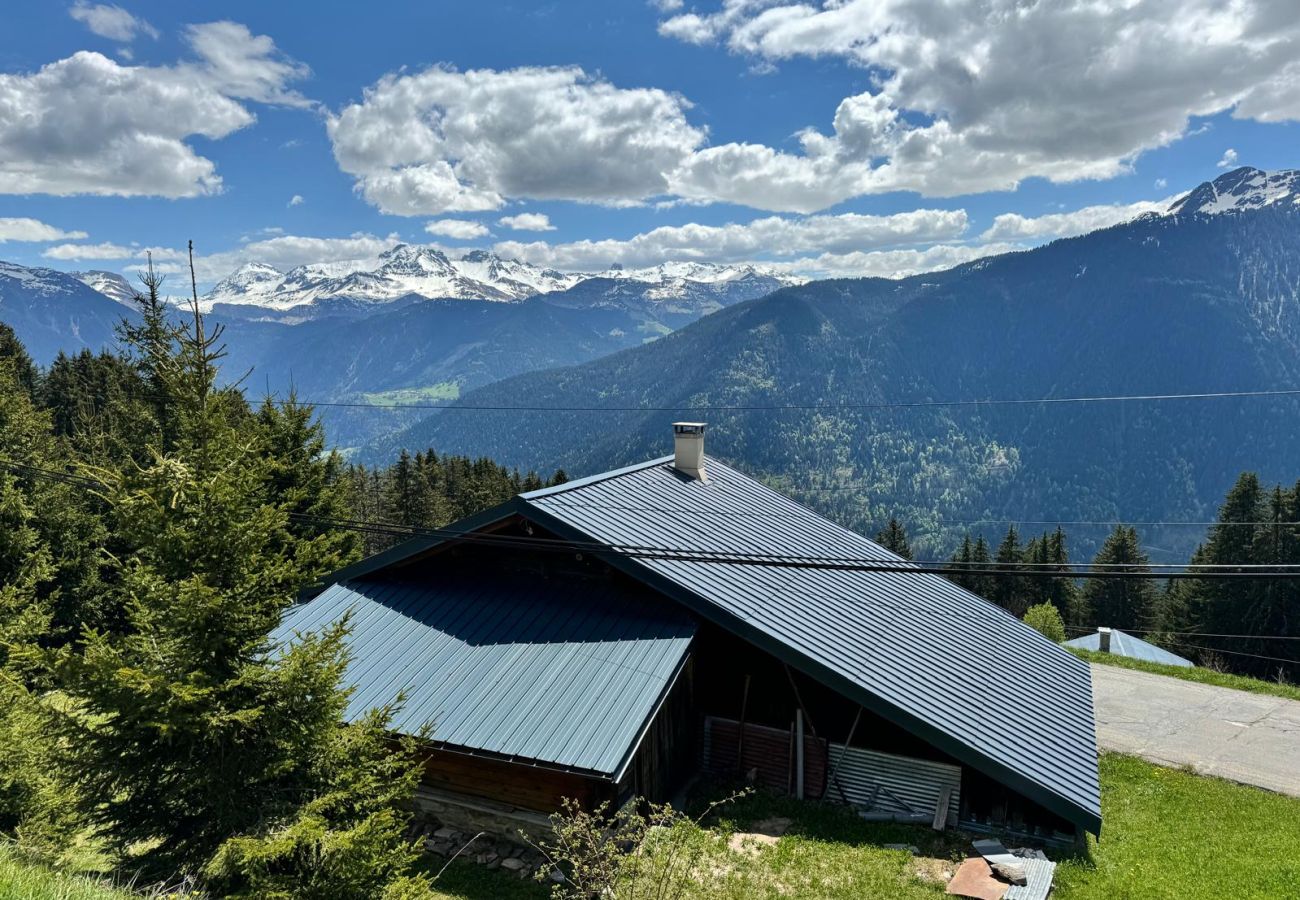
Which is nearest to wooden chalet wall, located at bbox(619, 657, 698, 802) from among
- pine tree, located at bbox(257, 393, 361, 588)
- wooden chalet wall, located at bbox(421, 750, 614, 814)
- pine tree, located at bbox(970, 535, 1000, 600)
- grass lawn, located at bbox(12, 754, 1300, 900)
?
wooden chalet wall, located at bbox(421, 750, 614, 814)

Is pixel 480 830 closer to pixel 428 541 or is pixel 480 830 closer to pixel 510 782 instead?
pixel 510 782

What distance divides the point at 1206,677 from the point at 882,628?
1766cm

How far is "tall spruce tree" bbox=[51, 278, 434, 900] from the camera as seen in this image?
812 centimetres

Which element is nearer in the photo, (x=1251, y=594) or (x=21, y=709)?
(x=21, y=709)

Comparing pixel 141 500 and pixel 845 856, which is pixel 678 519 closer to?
pixel 845 856

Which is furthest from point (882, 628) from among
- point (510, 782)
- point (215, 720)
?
point (215, 720)

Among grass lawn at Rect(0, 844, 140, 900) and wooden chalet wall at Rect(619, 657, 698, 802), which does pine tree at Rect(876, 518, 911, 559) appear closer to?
wooden chalet wall at Rect(619, 657, 698, 802)

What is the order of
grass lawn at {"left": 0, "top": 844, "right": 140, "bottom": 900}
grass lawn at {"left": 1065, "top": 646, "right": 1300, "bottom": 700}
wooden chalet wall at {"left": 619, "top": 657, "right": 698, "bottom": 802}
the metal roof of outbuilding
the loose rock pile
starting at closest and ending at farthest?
grass lawn at {"left": 0, "top": 844, "right": 140, "bottom": 900}, the loose rock pile, the metal roof of outbuilding, wooden chalet wall at {"left": 619, "top": 657, "right": 698, "bottom": 802}, grass lawn at {"left": 1065, "top": 646, "right": 1300, "bottom": 700}

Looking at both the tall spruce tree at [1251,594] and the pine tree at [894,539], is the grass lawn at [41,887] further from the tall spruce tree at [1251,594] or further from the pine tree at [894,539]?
the pine tree at [894,539]

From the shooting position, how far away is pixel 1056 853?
40.8 feet

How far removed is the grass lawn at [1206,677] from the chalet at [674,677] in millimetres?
11354

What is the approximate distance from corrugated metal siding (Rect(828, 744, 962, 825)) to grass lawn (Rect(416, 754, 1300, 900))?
530 mm

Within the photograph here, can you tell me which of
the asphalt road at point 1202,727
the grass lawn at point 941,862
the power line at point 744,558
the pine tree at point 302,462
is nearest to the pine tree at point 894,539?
the asphalt road at point 1202,727

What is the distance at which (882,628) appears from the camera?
51.8 ft
